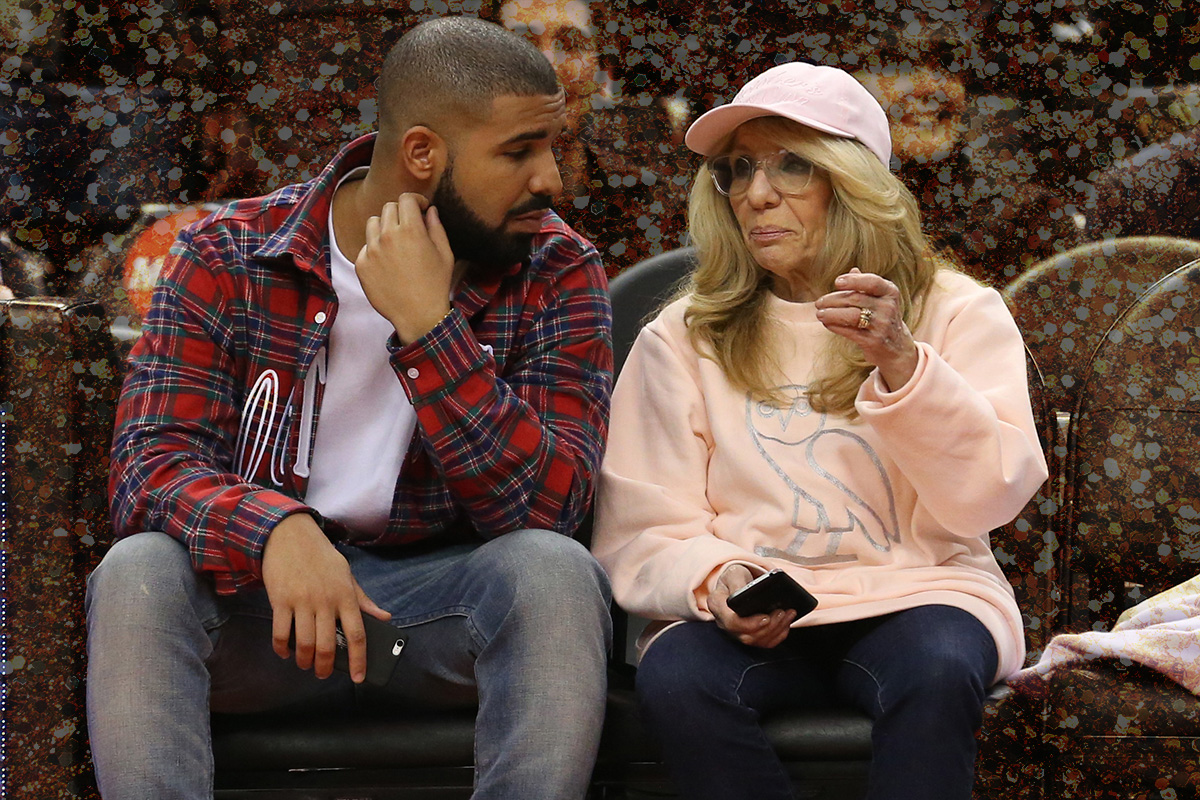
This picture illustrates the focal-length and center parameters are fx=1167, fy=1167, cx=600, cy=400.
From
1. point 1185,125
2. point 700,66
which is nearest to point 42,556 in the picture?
point 700,66

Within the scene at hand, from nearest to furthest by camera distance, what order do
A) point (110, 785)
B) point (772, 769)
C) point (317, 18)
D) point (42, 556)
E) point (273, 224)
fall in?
1. point (110, 785)
2. point (772, 769)
3. point (42, 556)
4. point (273, 224)
5. point (317, 18)

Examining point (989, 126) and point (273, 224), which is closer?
point (273, 224)

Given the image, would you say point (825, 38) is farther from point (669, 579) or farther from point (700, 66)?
point (669, 579)

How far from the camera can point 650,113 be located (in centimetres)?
208

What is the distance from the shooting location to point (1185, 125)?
6.89ft

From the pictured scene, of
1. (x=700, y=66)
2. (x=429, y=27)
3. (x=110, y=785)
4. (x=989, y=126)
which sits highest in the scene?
(x=429, y=27)

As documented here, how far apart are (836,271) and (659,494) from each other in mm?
387

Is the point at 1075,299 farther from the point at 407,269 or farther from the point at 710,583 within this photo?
the point at 407,269

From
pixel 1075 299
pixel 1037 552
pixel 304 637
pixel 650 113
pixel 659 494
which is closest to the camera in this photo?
pixel 304 637

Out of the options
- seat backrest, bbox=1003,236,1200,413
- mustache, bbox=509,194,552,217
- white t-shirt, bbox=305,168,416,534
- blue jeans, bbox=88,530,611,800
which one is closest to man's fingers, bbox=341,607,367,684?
blue jeans, bbox=88,530,611,800

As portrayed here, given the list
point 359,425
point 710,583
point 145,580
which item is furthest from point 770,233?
point 145,580

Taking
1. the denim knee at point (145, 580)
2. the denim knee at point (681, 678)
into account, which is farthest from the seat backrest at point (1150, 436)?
the denim knee at point (145, 580)

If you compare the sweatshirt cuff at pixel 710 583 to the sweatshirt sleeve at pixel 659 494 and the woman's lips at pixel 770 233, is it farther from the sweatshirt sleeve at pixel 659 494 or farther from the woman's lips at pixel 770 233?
the woman's lips at pixel 770 233

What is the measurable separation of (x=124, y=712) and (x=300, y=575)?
0.20 m
